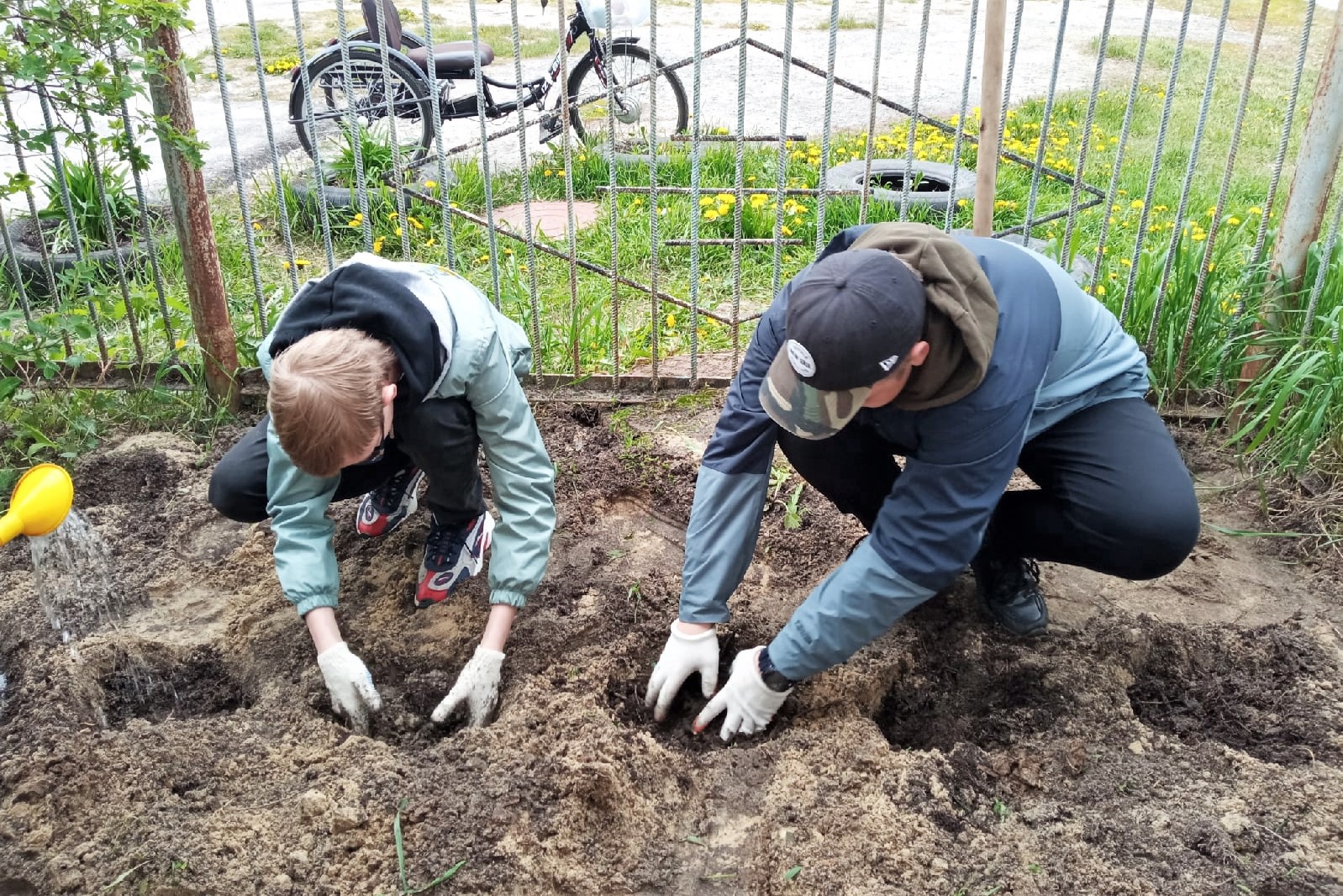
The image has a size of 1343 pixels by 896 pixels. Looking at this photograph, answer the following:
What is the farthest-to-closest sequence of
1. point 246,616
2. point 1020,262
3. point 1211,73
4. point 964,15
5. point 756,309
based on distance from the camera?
point 964,15 → point 756,309 → point 1211,73 → point 246,616 → point 1020,262

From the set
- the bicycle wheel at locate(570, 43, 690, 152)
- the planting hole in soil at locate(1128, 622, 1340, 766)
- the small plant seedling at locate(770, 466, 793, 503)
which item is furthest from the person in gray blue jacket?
the bicycle wheel at locate(570, 43, 690, 152)

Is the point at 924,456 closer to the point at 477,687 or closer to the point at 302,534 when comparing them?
the point at 477,687

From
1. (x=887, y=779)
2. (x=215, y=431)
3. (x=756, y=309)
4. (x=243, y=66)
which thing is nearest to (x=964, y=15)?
(x=243, y=66)

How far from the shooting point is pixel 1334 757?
2227mm

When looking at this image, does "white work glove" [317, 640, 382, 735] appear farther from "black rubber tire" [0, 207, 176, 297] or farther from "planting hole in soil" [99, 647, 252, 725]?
"black rubber tire" [0, 207, 176, 297]

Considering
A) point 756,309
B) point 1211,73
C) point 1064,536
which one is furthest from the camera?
point 756,309

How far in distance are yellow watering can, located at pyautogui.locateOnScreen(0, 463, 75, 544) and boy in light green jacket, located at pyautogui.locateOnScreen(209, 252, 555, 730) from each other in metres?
0.42

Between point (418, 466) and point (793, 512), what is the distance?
3.47 feet

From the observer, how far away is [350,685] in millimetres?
2311

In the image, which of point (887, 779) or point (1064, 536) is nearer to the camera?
point (887, 779)

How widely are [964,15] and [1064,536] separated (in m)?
10.2

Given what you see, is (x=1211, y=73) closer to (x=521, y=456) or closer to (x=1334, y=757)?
(x=1334, y=757)

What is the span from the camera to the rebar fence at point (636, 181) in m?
3.17

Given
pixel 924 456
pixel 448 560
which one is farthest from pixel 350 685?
pixel 924 456
